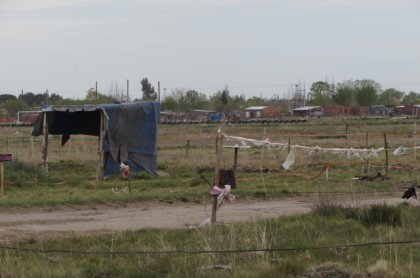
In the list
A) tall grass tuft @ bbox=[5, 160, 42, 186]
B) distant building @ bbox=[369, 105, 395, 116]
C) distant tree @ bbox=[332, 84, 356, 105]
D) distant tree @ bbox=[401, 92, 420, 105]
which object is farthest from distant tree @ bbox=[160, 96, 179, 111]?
tall grass tuft @ bbox=[5, 160, 42, 186]

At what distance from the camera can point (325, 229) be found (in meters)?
11.7

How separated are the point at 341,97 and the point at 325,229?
13310cm

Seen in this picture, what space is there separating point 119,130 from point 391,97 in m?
165

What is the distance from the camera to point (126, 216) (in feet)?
47.6

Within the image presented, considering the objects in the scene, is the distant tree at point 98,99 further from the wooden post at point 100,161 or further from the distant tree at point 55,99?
the wooden post at point 100,161

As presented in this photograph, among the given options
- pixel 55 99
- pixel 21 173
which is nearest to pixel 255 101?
pixel 55 99

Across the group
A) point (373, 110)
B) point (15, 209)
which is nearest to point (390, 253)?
point (15, 209)

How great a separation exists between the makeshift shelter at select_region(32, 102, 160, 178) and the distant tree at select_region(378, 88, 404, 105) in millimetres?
145588

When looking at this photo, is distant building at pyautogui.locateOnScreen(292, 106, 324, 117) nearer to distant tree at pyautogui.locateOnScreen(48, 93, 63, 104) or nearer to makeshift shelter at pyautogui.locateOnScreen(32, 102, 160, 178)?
distant tree at pyautogui.locateOnScreen(48, 93, 63, 104)

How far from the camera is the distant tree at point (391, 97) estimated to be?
564 ft

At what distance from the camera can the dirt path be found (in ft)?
40.8

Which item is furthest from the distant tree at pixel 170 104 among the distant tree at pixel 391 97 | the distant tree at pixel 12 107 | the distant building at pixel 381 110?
the distant tree at pixel 391 97

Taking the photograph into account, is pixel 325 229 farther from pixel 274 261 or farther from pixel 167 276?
pixel 167 276

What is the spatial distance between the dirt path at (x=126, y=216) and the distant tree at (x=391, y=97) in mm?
153657
